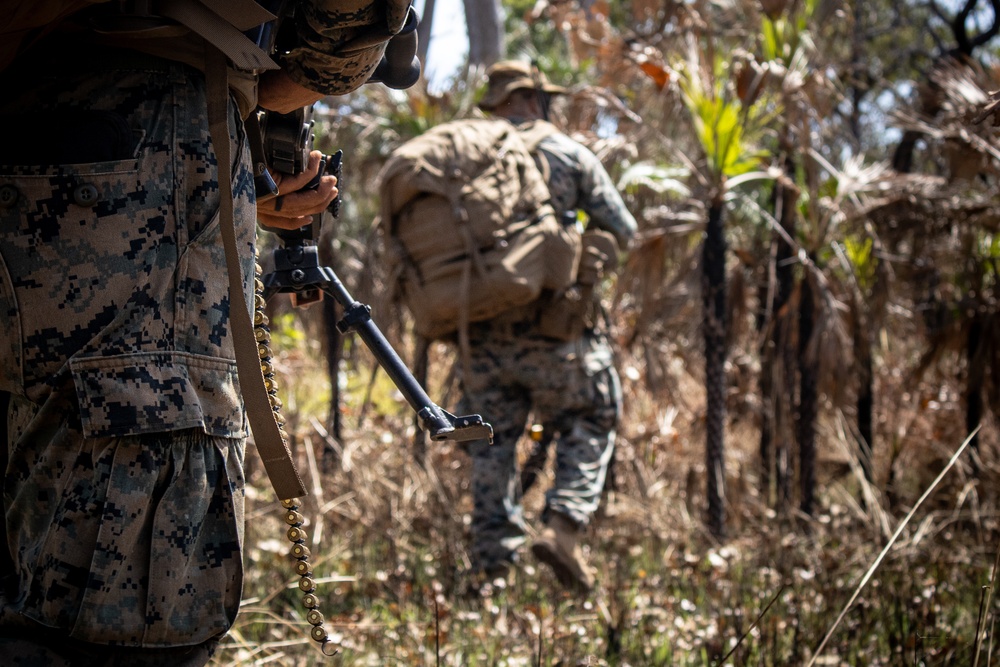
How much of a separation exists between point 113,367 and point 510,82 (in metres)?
3.92

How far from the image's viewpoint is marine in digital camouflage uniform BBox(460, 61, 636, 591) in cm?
469

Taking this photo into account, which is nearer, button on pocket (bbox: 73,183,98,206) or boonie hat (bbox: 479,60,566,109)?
button on pocket (bbox: 73,183,98,206)

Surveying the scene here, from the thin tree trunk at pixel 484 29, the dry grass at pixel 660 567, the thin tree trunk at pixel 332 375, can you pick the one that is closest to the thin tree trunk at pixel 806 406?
the dry grass at pixel 660 567

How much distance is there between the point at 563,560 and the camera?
4.31 meters

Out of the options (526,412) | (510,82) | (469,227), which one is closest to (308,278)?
(469,227)

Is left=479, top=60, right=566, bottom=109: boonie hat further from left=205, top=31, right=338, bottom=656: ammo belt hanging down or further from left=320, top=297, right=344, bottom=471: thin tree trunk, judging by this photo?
left=205, top=31, right=338, bottom=656: ammo belt hanging down

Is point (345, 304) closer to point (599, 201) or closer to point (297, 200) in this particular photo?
point (297, 200)

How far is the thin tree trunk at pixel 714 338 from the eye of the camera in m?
5.25

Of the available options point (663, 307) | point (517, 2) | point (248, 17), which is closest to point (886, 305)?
point (663, 307)

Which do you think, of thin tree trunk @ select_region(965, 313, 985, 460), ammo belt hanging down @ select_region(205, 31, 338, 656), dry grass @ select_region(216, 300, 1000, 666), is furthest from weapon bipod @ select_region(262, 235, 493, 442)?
thin tree trunk @ select_region(965, 313, 985, 460)

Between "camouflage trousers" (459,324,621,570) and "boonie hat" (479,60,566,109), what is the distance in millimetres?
1186

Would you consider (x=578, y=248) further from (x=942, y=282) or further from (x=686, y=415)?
(x=686, y=415)

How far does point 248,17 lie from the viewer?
1.62 meters

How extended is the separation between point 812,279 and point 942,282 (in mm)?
792
